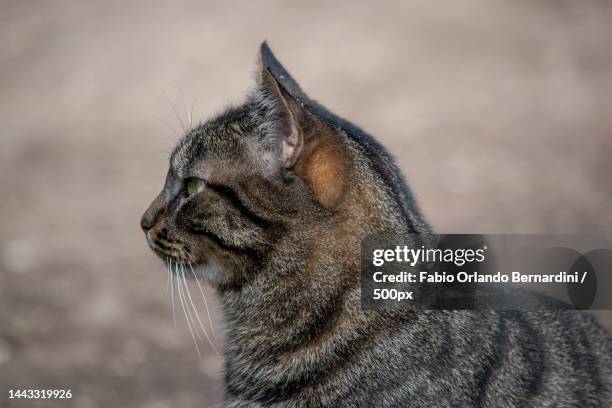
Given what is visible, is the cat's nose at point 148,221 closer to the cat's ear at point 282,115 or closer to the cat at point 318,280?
the cat at point 318,280

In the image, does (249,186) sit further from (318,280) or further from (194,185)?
(318,280)

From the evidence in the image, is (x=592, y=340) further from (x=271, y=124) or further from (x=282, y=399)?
(x=271, y=124)

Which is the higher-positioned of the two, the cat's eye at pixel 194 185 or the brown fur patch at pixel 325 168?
the cat's eye at pixel 194 185

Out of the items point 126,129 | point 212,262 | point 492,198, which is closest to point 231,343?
point 212,262

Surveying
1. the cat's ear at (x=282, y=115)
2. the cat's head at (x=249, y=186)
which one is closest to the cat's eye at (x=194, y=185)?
the cat's head at (x=249, y=186)

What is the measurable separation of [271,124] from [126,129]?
6.26 meters

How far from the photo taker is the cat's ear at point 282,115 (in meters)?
3.11

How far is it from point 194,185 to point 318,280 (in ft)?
2.09

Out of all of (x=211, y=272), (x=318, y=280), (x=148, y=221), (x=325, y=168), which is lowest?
(x=318, y=280)

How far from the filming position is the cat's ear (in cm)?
311

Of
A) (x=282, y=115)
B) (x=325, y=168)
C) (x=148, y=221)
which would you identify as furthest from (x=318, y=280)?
(x=148, y=221)

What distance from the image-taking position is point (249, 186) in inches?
132

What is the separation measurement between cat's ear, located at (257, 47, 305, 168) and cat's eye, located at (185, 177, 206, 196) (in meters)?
0.35

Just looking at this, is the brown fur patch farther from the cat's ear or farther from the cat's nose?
the cat's nose
